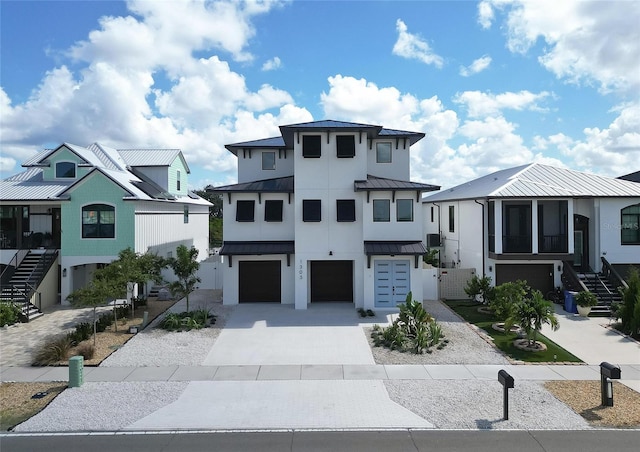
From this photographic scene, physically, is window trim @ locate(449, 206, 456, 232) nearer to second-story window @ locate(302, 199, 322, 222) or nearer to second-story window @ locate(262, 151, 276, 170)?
second-story window @ locate(302, 199, 322, 222)

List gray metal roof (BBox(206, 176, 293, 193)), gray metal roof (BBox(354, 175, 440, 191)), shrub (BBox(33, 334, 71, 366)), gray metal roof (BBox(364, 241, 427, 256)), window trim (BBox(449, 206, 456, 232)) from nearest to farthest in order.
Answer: shrub (BBox(33, 334, 71, 366)) → gray metal roof (BBox(364, 241, 427, 256)) → gray metal roof (BBox(354, 175, 440, 191)) → gray metal roof (BBox(206, 176, 293, 193)) → window trim (BBox(449, 206, 456, 232))

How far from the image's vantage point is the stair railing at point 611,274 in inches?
905

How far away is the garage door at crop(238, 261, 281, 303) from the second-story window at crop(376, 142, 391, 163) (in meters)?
8.53

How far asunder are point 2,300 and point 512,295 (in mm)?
24063

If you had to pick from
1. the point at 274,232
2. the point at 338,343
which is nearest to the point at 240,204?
the point at 274,232

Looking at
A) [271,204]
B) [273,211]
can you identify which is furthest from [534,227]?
[271,204]

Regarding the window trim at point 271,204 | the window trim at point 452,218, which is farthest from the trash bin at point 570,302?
the window trim at point 271,204

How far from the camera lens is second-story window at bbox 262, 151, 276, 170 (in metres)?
26.3

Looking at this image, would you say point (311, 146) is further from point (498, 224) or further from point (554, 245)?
point (554, 245)

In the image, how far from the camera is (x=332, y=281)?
24688 millimetres

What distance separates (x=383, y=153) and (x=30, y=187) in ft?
71.1

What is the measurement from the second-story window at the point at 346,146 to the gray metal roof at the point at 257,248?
542cm

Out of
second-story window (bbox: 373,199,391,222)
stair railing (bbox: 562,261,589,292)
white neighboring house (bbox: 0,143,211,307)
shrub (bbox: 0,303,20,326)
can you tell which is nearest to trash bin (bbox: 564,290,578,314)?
stair railing (bbox: 562,261,589,292)

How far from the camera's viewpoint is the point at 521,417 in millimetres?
10680
